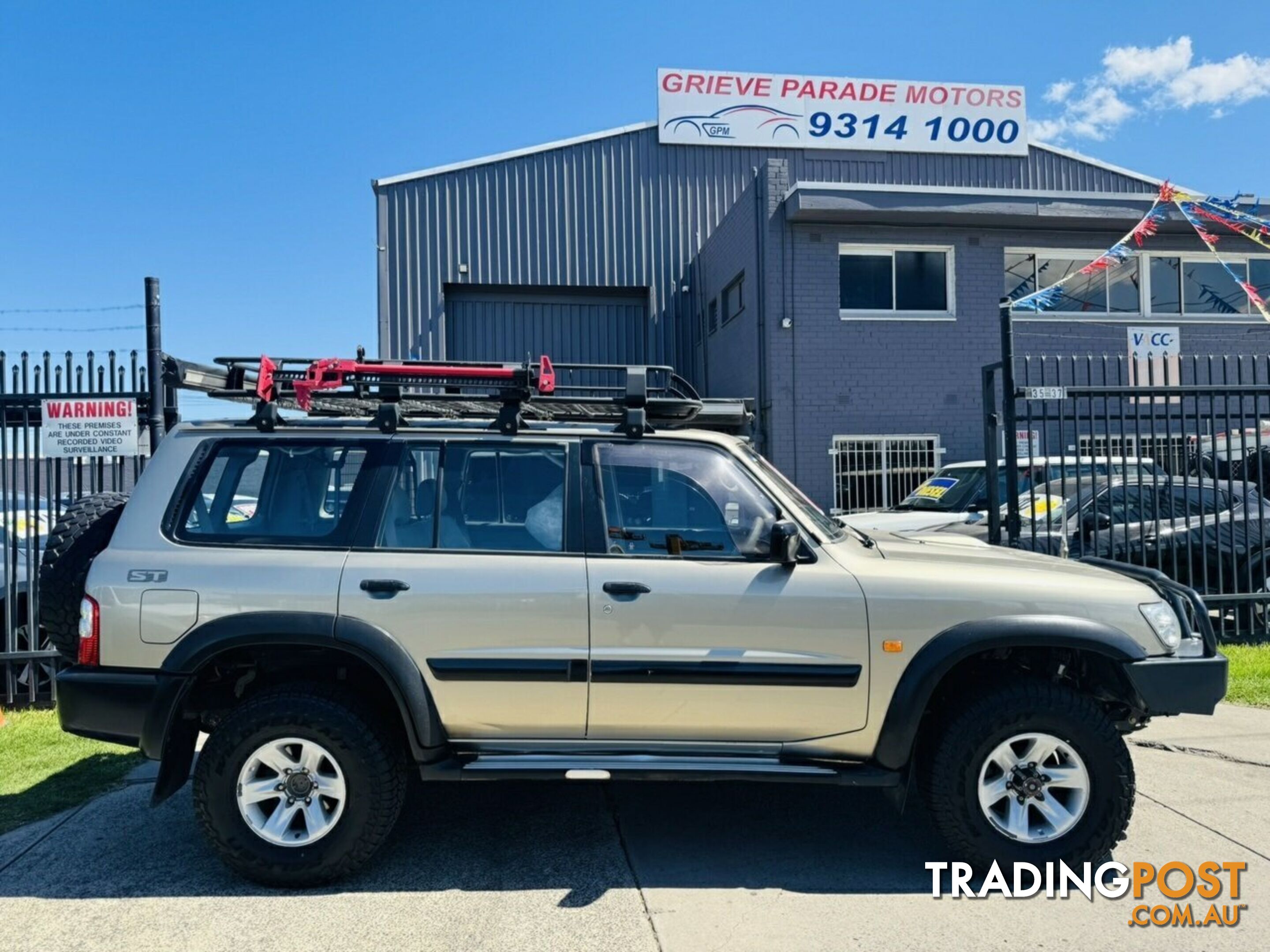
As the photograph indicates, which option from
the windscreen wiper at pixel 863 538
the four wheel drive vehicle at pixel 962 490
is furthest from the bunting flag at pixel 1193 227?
the windscreen wiper at pixel 863 538

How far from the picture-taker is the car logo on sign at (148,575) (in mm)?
3656

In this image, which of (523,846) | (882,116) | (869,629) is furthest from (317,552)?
(882,116)

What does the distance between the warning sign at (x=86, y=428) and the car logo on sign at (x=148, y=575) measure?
3.23 meters

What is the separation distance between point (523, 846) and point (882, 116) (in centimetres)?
1717

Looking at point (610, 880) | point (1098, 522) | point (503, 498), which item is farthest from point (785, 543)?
point (1098, 522)

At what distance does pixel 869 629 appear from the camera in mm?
3623

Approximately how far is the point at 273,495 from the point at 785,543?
220cm

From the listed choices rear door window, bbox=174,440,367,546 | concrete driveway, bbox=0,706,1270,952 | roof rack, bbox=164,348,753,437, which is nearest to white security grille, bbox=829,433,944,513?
concrete driveway, bbox=0,706,1270,952

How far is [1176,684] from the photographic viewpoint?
3.62 metres

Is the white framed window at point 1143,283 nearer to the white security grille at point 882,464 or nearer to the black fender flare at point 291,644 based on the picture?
the white security grille at point 882,464

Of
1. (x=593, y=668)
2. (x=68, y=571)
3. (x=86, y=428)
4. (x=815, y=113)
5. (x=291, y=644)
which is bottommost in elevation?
(x=593, y=668)

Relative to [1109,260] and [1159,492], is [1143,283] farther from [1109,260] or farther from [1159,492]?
[1159,492]

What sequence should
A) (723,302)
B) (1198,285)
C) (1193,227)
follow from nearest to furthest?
(1193,227)
(1198,285)
(723,302)

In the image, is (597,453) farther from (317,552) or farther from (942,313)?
(942,313)
